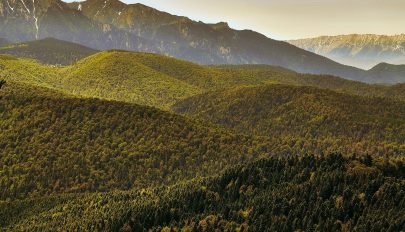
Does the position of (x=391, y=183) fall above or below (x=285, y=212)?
above

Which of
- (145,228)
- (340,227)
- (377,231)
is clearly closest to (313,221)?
(340,227)

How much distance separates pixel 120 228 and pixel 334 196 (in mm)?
79292

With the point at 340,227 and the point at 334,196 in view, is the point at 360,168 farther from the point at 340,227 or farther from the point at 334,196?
Answer: the point at 340,227

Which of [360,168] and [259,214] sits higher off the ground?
[360,168]

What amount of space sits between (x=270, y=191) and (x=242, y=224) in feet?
84.8

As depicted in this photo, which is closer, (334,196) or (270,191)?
(334,196)

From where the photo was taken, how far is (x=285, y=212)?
181 metres

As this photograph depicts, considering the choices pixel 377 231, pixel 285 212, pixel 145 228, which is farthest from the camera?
pixel 145 228

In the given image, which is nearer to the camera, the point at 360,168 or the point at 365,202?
the point at 365,202

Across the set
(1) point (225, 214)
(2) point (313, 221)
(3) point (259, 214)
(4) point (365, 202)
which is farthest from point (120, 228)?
(4) point (365, 202)

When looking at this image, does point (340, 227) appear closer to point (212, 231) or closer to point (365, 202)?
point (365, 202)

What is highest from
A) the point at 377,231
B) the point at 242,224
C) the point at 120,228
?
the point at 377,231

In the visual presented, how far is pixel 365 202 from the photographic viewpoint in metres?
173

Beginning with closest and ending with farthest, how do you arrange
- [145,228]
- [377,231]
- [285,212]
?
[377,231] < [285,212] < [145,228]
